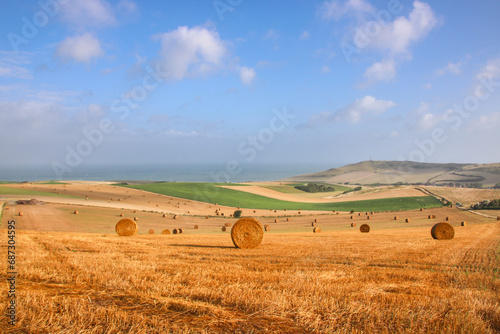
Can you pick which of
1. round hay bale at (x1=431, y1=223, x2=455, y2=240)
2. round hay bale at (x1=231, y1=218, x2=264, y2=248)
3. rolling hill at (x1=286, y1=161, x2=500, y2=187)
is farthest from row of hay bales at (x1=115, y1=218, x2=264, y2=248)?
rolling hill at (x1=286, y1=161, x2=500, y2=187)

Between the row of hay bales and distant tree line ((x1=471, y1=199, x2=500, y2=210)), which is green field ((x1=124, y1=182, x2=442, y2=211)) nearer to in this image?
distant tree line ((x1=471, y1=199, x2=500, y2=210))

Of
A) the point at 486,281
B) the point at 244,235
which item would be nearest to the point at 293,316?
Result: the point at 486,281

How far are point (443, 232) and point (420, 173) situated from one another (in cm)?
14119

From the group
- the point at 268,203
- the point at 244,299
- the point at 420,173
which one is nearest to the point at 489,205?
the point at 268,203

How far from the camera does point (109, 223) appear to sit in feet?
107

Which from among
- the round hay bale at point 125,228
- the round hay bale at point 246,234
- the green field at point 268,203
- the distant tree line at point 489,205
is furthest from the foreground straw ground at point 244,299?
the green field at point 268,203

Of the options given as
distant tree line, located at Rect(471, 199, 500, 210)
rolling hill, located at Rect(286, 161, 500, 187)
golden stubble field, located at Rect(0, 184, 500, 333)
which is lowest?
distant tree line, located at Rect(471, 199, 500, 210)

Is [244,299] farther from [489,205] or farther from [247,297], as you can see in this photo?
[489,205]

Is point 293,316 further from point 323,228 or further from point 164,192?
point 164,192

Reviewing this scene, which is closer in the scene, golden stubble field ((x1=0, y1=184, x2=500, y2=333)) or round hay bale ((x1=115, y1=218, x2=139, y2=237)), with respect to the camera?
golden stubble field ((x1=0, y1=184, x2=500, y2=333))

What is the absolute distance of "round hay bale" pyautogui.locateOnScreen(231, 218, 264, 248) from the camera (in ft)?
50.5

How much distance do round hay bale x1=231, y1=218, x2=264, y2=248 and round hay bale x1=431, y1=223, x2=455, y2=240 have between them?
41.5ft

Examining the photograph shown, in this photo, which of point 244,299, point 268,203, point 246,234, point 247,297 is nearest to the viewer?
point 244,299

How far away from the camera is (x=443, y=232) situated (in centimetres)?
2070
